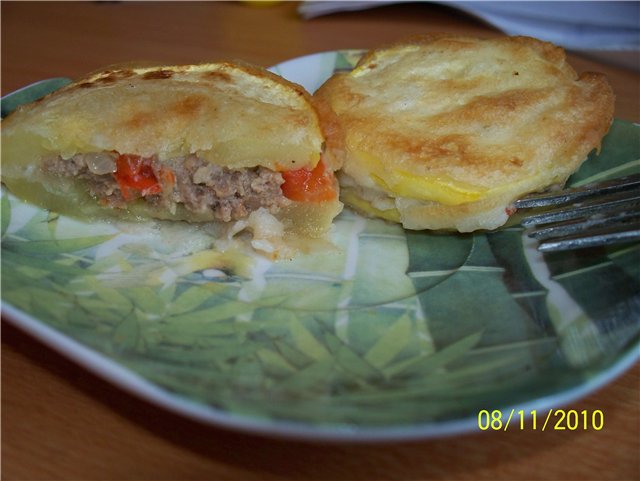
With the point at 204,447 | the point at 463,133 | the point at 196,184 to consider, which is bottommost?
the point at 204,447

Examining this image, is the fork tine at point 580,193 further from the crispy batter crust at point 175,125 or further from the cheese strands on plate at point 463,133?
the crispy batter crust at point 175,125

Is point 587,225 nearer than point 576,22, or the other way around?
point 587,225

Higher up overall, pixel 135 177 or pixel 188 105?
pixel 188 105

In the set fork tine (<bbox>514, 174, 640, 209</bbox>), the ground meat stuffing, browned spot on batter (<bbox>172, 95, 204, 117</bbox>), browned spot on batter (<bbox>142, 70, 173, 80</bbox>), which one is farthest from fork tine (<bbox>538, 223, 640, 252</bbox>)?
browned spot on batter (<bbox>142, 70, 173, 80</bbox>)

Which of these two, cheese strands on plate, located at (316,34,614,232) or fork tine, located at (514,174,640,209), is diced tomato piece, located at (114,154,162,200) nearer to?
cheese strands on plate, located at (316,34,614,232)

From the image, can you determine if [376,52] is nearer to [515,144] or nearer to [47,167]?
[515,144]

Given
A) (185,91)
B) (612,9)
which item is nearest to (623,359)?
(185,91)

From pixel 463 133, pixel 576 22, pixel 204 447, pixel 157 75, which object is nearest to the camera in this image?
pixel 204 447

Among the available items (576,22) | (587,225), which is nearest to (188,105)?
(587,225)

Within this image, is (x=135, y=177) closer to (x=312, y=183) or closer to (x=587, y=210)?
(x=312, y=183)
